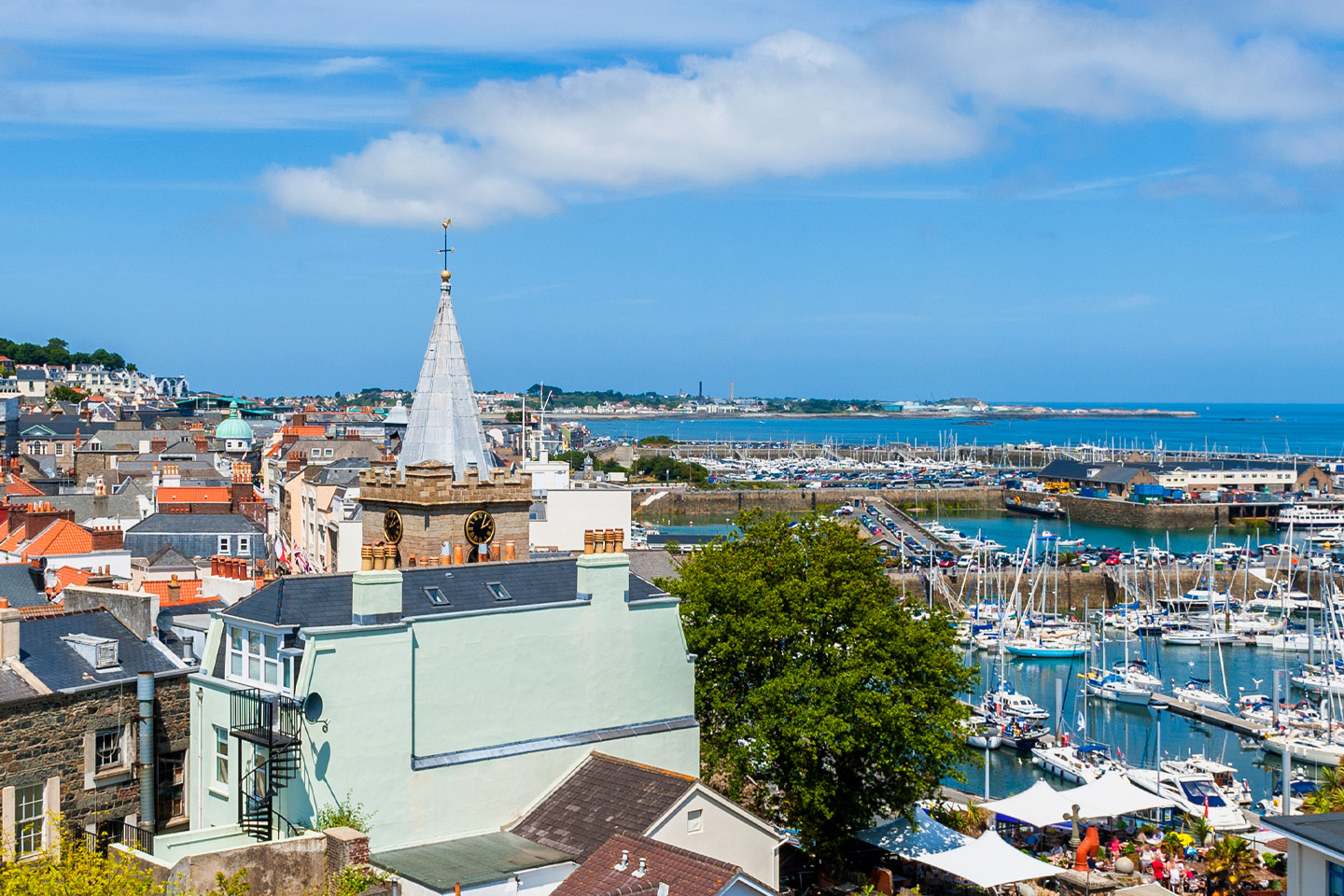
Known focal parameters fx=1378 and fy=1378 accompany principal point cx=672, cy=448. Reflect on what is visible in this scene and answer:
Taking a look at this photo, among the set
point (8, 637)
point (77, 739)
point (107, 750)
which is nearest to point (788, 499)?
point (107, 750)

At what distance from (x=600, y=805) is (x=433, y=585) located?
4132 mm

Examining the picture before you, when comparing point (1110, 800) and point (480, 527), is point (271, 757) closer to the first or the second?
point (480, 527)

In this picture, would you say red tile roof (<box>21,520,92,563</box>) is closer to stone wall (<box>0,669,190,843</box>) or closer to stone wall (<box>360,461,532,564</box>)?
stone wall (<box>360,461,532,564</box>)

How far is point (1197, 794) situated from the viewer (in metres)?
41.1

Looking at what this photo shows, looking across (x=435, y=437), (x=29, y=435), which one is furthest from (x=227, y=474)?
(x=435, y=437)

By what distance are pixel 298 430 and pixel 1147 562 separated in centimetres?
5810

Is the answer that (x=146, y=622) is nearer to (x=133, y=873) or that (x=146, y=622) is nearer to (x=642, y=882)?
(x=133, y=873)

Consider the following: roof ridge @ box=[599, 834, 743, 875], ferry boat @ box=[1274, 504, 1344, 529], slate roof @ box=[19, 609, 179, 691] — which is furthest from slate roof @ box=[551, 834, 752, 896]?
ferry boat @ box=[1274, 504, 1344, 529]

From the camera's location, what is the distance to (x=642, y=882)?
53.2 ft

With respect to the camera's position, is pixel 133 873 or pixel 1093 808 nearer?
pixel 133 873

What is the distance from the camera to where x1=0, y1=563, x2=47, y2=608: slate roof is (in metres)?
29.2

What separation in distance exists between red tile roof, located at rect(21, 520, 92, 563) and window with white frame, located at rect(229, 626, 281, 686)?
23.0 m

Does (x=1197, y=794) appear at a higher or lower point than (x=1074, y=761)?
higher

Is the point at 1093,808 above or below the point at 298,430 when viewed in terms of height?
below
